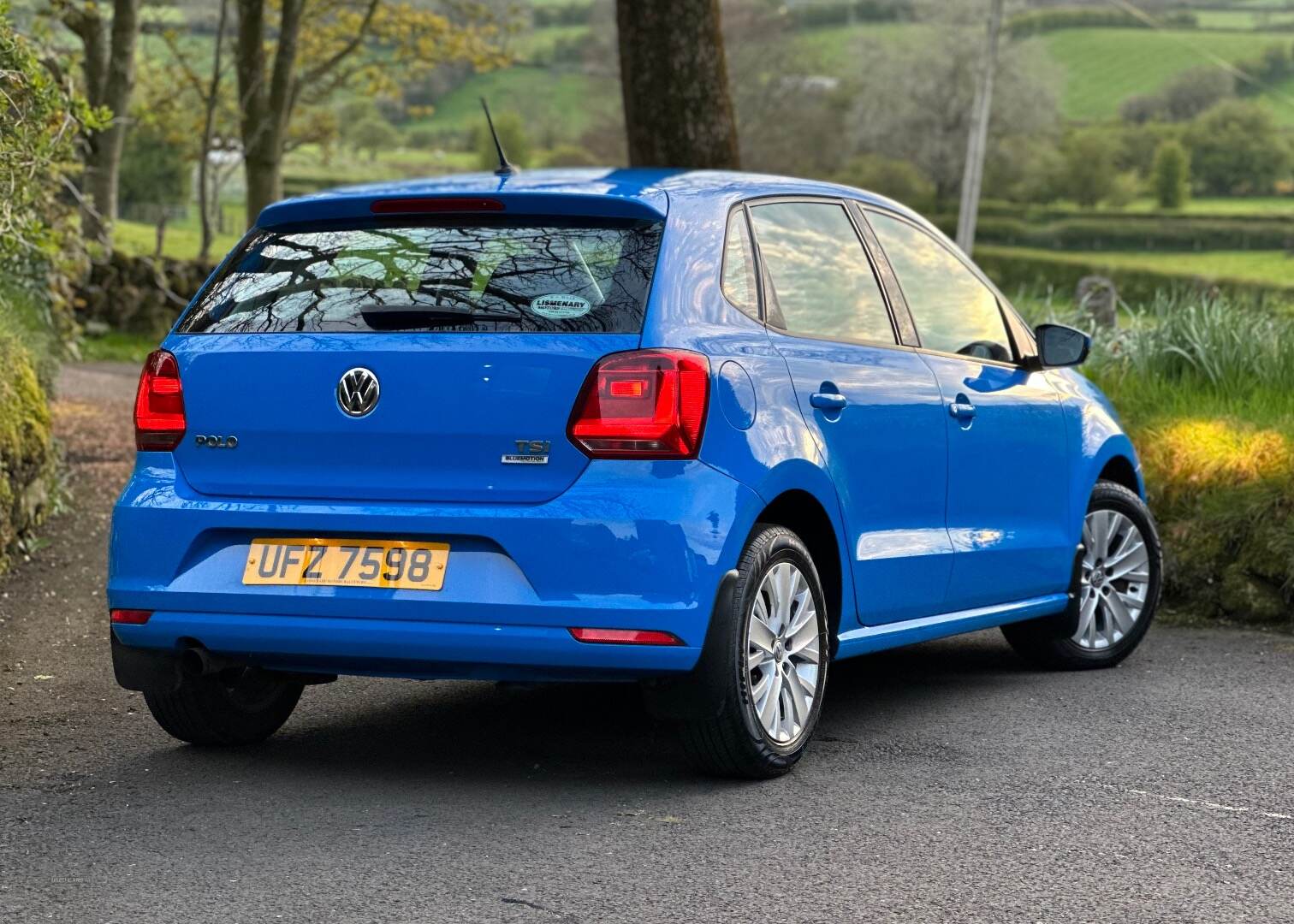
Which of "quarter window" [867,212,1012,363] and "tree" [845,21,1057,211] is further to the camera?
"tree" [845,21,1057,211]

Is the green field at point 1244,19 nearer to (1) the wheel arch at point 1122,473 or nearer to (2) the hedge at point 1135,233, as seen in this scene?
(2) the hedge at point 1135,233

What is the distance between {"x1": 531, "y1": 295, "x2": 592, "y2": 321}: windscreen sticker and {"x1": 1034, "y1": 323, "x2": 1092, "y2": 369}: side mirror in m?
2.69

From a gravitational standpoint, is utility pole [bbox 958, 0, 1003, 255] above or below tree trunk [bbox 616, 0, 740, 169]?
below

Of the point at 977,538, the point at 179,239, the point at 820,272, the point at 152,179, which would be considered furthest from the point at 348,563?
the point at 152,179

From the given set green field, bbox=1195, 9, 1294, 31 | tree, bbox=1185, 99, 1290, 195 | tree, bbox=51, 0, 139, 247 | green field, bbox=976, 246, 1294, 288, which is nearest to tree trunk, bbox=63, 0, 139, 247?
tree, bbox=51, 0, 139, 247

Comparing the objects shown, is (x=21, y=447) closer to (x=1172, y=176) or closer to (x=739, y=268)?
(x=739, y=268)

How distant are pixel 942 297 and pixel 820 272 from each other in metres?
0.96

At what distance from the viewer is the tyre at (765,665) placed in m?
5.27

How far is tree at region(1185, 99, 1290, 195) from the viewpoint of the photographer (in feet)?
299

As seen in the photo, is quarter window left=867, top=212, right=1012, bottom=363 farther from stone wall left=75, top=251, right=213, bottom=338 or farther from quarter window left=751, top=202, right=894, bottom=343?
stone wall left=75, top=251, right=213, bottom=338

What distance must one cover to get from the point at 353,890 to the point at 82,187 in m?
24.0

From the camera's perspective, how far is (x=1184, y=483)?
9.76m

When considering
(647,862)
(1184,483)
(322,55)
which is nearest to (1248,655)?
(1184,483)

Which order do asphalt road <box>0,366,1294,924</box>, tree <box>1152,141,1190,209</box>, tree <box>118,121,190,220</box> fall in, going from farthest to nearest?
tree <box>1152,141,1190,209</box>
tree <box>118,121,190,220</box>
asphalt road <box>0,366,1294,924</box>
